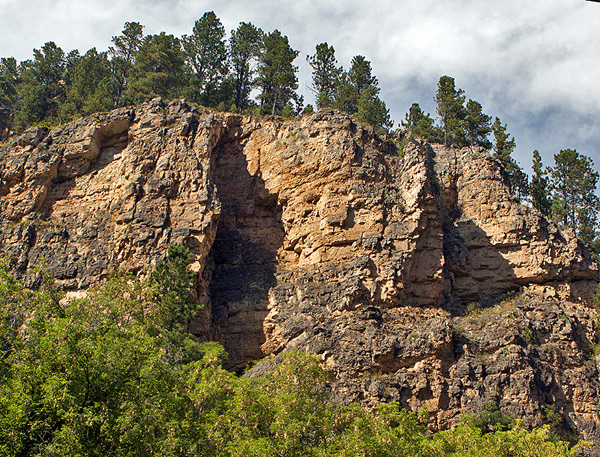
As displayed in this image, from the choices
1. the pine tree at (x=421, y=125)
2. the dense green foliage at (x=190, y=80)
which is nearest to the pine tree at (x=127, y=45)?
the dense green foliage at (x=190, y=80)

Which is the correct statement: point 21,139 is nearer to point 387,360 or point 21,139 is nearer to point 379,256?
point 379,256

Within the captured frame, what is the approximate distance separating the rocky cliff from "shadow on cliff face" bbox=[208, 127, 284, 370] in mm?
112

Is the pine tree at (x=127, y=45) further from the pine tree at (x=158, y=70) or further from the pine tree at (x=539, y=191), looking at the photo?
the pine tree at (x=539, y=191)

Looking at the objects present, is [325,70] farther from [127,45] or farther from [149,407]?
[149,407]

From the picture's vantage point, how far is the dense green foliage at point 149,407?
1931 centimetres

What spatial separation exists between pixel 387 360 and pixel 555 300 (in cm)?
1481

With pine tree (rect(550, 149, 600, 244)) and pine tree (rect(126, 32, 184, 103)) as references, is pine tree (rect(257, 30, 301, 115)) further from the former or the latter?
pine tree (rect(550, 149, 600, 244))

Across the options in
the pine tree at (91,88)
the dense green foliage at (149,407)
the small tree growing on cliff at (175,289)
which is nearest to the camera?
the dense green foliage at (149,407)

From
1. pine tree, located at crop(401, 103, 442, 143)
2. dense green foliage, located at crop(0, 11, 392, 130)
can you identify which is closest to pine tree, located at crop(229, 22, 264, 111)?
dense green foliage, located at crop(0, 11, 392, 130)

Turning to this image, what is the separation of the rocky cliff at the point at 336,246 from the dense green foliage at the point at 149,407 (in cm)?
807

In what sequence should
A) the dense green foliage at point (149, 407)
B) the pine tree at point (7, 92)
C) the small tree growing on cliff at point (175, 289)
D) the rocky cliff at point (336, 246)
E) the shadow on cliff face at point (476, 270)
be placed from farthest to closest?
the pine tree at point (7, 92) → the shadow on cliff face at point (476, 270) → the rocky cliff at point (336, 246) → the small tree growing on cliff at point (175, 289) → the dense green foliage at point (149, 407)

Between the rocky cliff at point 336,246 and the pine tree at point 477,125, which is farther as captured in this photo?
the pine tree at point 477,125

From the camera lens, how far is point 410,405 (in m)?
32.9

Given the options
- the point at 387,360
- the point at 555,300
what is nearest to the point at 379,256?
the point at 387,360
